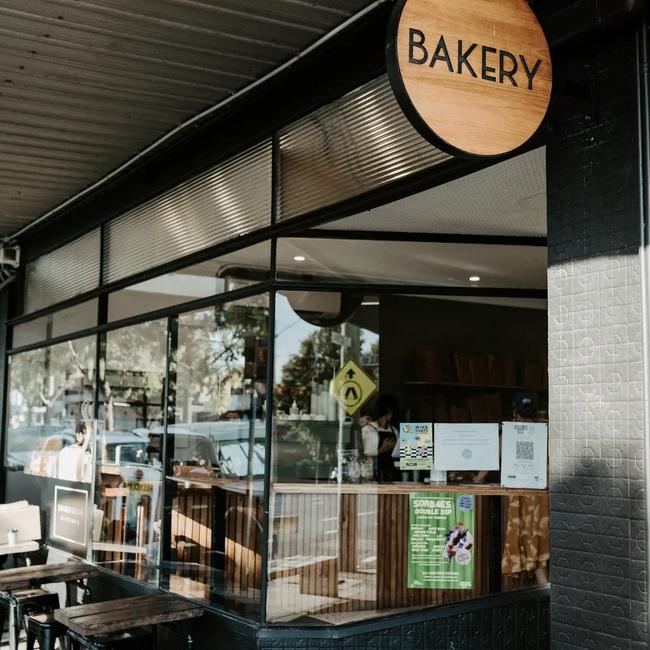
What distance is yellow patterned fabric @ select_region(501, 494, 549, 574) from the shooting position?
552cm

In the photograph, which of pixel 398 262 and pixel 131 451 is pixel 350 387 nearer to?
pixel 398 262

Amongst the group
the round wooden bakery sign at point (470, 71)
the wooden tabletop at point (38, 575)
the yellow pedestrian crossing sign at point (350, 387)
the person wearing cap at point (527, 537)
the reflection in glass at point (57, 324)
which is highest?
the round wooden bakery sign at point (470, 71)

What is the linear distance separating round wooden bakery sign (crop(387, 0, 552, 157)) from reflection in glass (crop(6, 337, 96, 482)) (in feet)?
17.6

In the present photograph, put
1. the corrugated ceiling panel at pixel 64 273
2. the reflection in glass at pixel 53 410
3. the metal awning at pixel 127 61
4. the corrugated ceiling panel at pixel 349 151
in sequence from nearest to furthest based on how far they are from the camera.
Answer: the metal awning at pixel 127 61
the corrugated ceiling panel at pixel 349 151
the corrugated ceiling panel at pixel 64 273
the reflection in glass at pixel 53 410

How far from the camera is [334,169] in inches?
192

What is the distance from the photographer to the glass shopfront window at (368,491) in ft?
17.0

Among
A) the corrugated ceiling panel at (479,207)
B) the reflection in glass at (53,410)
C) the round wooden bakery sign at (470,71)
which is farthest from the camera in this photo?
the reflection in glass at (53,410)

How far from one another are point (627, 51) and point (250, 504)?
3452 mm

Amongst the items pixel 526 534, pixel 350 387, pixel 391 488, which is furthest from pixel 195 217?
pixel 526 534

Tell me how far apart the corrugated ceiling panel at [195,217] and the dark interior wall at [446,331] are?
1037mm

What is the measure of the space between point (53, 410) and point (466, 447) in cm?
486

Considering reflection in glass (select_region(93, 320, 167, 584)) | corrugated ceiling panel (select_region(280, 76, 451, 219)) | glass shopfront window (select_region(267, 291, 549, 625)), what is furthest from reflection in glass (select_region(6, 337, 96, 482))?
corrugated ceiling panel (select_region(280, 76, 451, 219))

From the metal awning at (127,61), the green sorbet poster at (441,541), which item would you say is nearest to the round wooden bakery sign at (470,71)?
the metal awning at (127,61)

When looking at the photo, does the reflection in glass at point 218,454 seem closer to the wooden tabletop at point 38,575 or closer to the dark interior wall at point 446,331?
the wooden tabletop at point 38,575
